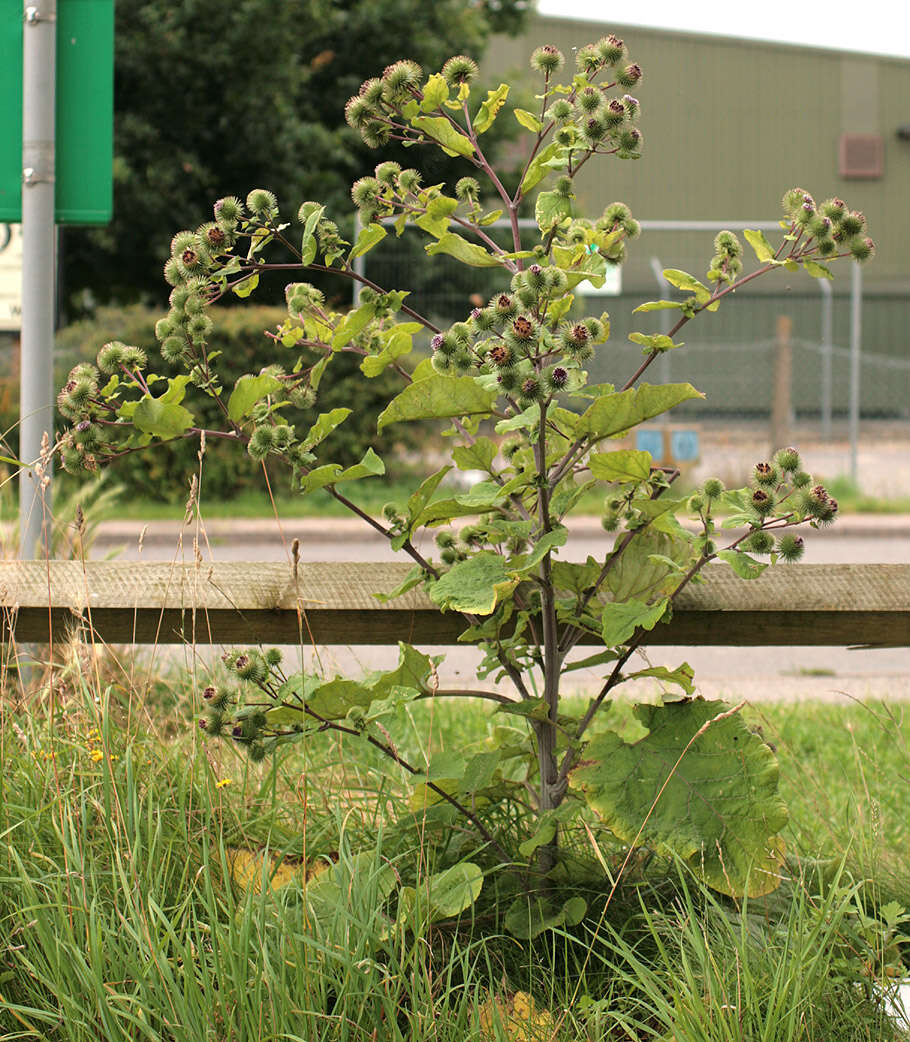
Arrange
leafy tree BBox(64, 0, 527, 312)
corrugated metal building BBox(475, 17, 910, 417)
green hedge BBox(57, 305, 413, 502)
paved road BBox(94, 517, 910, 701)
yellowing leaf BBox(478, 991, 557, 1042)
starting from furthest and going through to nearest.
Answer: corrugated metal building BBox(475, 17, 910, 417) → leafy tree BBox(64, 0, 527, 312) → green hedge BBox(57, 305, 413, 502) → paved road BBox(94, 517, 910, 701) → yellowing leaf BBox(478, 991, 557, 1042)

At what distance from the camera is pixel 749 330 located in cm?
1847

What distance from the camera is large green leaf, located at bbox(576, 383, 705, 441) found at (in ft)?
6.53

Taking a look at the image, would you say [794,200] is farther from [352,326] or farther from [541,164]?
[352,326]

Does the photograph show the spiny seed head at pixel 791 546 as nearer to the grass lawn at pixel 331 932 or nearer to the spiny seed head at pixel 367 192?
Answer: the grass lawn at pixel 331 932

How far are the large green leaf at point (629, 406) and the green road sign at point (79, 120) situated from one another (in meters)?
2.08

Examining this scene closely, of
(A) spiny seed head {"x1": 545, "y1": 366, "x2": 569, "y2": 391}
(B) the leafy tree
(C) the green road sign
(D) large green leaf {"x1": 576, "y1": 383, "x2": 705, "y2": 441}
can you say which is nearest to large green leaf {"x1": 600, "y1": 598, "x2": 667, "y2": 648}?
(D) large green leaf {"x1": 576, "y1": 383, "x2": 705, "y2": 441}

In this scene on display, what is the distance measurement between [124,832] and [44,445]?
0.74 meters

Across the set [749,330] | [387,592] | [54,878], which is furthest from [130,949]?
[749,330]

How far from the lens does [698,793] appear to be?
2098 mm

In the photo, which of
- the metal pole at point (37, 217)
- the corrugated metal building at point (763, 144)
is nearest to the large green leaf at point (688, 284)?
the metal pole at point (37, 217)

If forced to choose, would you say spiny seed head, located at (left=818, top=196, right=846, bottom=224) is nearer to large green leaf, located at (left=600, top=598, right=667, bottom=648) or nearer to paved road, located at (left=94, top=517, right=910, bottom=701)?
large green leaf, located at (left=600, top=598, right=667, bottom=648)

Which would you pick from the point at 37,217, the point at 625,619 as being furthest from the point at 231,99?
the point at 625,619

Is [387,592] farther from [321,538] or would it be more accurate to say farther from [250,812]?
[321,538]

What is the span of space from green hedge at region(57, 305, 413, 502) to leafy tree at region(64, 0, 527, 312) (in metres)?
2.34
